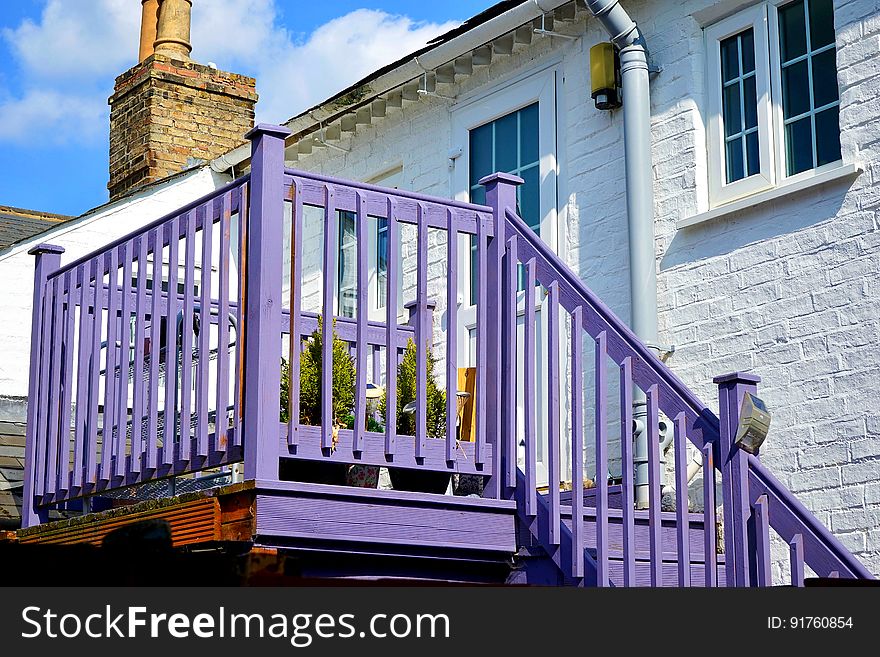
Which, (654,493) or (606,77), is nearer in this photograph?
(654,493)

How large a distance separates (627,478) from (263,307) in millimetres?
1459

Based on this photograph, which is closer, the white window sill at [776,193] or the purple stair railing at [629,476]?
the purple stair railing at [629,476]

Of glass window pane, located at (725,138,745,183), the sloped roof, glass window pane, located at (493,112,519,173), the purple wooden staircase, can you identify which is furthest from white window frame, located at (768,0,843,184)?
the sloped roof

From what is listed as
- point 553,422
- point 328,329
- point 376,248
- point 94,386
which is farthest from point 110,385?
point 376,248

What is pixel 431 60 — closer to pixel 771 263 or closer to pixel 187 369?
pixel 771 263

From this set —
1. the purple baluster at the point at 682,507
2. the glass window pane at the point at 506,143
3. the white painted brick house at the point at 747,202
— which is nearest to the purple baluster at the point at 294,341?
the purple baluster at the point at 682,507

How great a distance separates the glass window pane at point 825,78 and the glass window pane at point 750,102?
35 centimetres

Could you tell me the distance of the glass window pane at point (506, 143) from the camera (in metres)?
8.51

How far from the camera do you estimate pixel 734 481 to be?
4809mm

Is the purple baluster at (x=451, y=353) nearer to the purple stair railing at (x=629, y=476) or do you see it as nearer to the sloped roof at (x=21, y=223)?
the purple stair railing at (x=629, y=476)

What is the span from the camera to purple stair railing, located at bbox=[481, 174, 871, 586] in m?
4.75

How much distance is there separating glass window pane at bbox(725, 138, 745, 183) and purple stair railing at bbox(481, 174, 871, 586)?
5.45 ft

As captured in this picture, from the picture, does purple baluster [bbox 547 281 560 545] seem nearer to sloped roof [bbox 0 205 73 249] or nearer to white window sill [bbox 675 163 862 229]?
white window sill [bbox 675 163 862 229]
